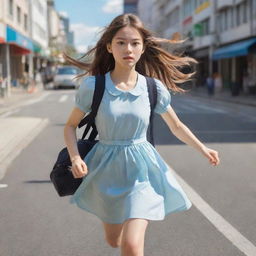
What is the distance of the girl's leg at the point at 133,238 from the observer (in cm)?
284

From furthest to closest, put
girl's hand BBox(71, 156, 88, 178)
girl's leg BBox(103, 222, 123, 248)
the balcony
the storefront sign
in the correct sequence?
1. the balcony
2. the storefront sign
3. girl's leg BBox(103, 222, 123, 248)
4. girl's hand BBox(71, 156, 88, 178)

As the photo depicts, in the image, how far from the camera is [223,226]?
4.98 metres

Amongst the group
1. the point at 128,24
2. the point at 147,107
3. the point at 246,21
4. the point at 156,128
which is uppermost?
the point at 246,21

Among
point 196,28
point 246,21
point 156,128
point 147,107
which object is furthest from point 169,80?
point 196,28

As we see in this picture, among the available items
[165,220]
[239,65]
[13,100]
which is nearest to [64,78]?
[239,65]

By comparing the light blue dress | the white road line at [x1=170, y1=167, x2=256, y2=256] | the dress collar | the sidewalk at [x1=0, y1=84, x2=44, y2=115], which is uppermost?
the dress collar

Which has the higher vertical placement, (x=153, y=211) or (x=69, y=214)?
(x=153, y=211)

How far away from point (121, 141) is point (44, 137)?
9768mm

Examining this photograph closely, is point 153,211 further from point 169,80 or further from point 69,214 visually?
point 69,214

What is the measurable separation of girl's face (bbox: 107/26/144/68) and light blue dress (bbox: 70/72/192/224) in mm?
161

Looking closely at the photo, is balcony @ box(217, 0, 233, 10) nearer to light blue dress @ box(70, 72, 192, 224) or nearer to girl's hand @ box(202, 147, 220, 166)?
girl's hand @ box(202, 147, 220, 166)

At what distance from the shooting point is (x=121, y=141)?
3125 millimetres

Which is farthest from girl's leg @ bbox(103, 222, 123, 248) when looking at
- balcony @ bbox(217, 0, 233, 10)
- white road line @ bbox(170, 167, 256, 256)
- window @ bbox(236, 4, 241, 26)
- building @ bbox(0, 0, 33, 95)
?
balcony @ bbox(217, 0, 233, 10)

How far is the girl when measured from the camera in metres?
3.04
